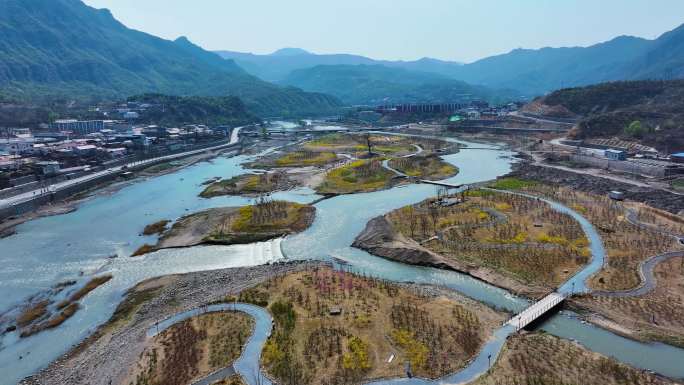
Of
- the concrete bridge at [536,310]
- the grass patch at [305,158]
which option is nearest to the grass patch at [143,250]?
the concrete bridge at [536,310]

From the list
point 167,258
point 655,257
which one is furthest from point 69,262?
point 655,257

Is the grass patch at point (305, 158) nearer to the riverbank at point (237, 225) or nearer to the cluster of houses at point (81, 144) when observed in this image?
the cluster of houses at point (81, 144)

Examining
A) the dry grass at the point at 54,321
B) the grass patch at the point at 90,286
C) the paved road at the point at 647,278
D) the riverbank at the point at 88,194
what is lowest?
the dry grass at the point at 54,321

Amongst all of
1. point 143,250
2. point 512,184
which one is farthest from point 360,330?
point 512,184

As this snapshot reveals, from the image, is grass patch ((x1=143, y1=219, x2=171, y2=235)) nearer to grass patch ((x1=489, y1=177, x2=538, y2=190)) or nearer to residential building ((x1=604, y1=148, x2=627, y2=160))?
grass patch ((x1=489, y1=177, x2=538, y2=190))

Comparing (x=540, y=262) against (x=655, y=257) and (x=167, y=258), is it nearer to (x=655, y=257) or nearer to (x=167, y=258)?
(x=655, y=257)

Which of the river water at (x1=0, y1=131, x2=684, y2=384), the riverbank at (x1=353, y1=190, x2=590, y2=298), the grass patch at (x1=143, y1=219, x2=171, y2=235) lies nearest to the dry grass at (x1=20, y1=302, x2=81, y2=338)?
the river water at (x1=0, y1=131, x2=684, y2=384)
